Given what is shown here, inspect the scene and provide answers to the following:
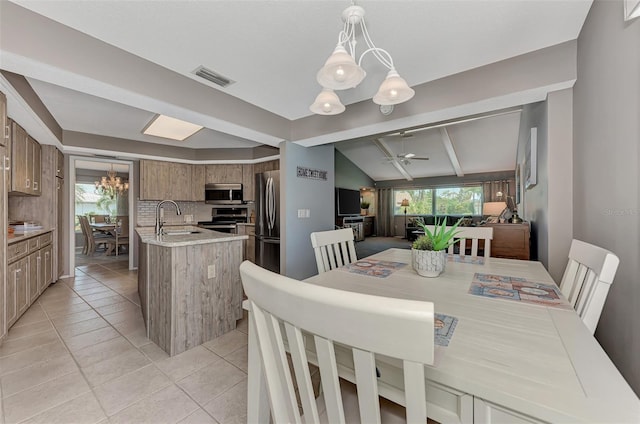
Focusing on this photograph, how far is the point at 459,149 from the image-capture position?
268 inches

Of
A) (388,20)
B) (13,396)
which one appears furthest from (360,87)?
(13,396)

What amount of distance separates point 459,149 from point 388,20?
20.1 feet

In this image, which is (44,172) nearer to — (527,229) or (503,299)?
(503,299)

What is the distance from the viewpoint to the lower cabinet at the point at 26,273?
240 centimetres

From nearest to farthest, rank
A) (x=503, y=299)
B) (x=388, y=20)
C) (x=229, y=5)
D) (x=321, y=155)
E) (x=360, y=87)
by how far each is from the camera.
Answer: (x=503, y=299)
(x=229, y=5)
(x=388, y=20)
(x=360, y=87)
(x=321, y=155)

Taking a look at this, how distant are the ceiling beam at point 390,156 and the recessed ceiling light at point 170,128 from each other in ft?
12.8

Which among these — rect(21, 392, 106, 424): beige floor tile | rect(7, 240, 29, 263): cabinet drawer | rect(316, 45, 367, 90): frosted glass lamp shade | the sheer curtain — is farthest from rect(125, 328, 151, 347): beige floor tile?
the sheer curtain

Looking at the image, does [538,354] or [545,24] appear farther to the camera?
[545,24]

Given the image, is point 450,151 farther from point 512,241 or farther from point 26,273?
point 26,273

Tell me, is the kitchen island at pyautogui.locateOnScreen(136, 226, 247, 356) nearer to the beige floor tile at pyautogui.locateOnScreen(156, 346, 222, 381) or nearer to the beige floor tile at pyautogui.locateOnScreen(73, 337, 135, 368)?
the beige floor tile at pyautogui.locateOnScreen(156, 346, 222, 381)

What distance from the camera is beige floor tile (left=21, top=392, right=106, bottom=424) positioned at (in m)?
1.40

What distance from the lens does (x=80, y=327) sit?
97.9 inches

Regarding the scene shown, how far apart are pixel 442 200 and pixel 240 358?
9.42 m

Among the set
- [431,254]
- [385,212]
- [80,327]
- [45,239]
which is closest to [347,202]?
[385,212]
